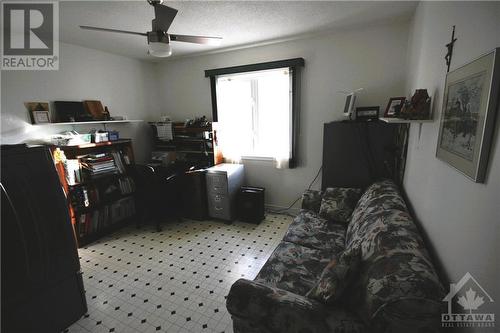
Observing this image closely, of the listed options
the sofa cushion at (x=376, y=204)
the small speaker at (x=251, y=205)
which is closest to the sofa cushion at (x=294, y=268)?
the sofa cushion at (x=376, y=204)

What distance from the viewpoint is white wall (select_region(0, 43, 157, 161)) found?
2510 mm

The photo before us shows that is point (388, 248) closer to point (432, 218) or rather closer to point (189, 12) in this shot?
point (432, 218)

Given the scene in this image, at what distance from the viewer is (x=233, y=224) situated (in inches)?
132

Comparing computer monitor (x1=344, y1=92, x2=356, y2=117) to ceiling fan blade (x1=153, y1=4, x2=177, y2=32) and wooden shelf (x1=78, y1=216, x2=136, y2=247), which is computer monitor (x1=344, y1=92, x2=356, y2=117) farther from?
wooden shelf (x1=78, y1=216, x2=136, y2=247)

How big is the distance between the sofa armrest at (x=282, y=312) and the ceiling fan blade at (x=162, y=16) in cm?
175

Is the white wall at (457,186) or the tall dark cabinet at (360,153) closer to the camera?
the white wall at (457,186)

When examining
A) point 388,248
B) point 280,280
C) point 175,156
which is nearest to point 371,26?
point 388,248

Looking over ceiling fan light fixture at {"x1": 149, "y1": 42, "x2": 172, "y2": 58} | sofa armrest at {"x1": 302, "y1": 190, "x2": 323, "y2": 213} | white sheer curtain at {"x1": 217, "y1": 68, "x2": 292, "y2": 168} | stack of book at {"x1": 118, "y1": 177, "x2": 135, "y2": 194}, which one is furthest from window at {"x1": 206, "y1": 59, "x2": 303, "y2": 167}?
ceiling fan light fixture at {"x1": 149, "y1": 42, "x2": 172, "y2": 58}

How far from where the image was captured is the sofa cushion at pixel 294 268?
157cm

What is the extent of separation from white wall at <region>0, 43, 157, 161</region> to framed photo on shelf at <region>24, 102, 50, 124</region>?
0.16 ft

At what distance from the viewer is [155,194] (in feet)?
10.4

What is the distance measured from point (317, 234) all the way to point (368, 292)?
1.13 m

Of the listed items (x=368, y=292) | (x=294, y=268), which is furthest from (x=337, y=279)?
(x=294, y=268)

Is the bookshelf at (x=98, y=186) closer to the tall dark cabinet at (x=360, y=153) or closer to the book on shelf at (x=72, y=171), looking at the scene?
the book on shelf at (x=72, y=171)
